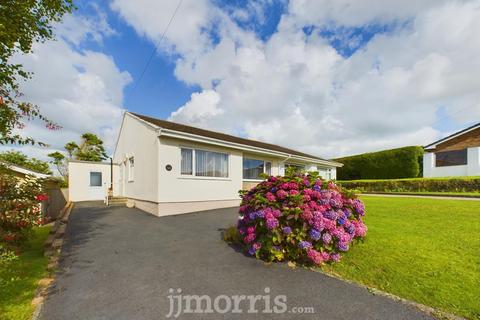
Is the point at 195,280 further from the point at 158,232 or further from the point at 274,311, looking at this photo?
the point at 158,232

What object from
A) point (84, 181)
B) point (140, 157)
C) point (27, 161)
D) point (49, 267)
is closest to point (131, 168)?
point (140, 157)

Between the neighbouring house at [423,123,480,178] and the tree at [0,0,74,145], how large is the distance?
28102 mm

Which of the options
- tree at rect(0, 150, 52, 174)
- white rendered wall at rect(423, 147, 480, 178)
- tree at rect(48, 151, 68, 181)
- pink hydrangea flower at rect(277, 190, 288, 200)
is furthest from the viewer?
tree at rect(0, 150, 52, 174)

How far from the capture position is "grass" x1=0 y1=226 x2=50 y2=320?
260 cm

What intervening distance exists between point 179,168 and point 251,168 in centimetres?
516

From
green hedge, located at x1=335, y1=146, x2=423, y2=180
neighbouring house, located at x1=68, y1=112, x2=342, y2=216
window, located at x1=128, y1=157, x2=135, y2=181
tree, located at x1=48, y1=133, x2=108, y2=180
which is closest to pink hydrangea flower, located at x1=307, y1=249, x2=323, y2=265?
neighbouring house, located at x1=68, y1=112, x2=342, y2=216

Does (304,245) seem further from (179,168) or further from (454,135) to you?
(454,135)

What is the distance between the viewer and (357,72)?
10.8m

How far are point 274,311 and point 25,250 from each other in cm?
619

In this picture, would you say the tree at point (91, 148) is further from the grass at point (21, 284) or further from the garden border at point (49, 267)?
the grass at point (21, 284)

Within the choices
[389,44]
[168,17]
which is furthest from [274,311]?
[389,44]

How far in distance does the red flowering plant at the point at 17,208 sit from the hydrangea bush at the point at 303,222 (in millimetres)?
4346

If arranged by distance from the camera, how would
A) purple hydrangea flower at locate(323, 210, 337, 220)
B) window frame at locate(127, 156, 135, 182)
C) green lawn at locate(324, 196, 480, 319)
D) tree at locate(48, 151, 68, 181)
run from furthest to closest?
tree at locate(48, 151, 68, 181), window frame at locate(127, 156, 135, 182), purple hydrangea flower at locate(323, 210, 337, 220), green lawn at locate(324, 196, 480, 319)

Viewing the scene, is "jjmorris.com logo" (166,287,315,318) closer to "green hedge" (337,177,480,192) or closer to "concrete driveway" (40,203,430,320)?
"concrete driveway" (40,203,430,320)
